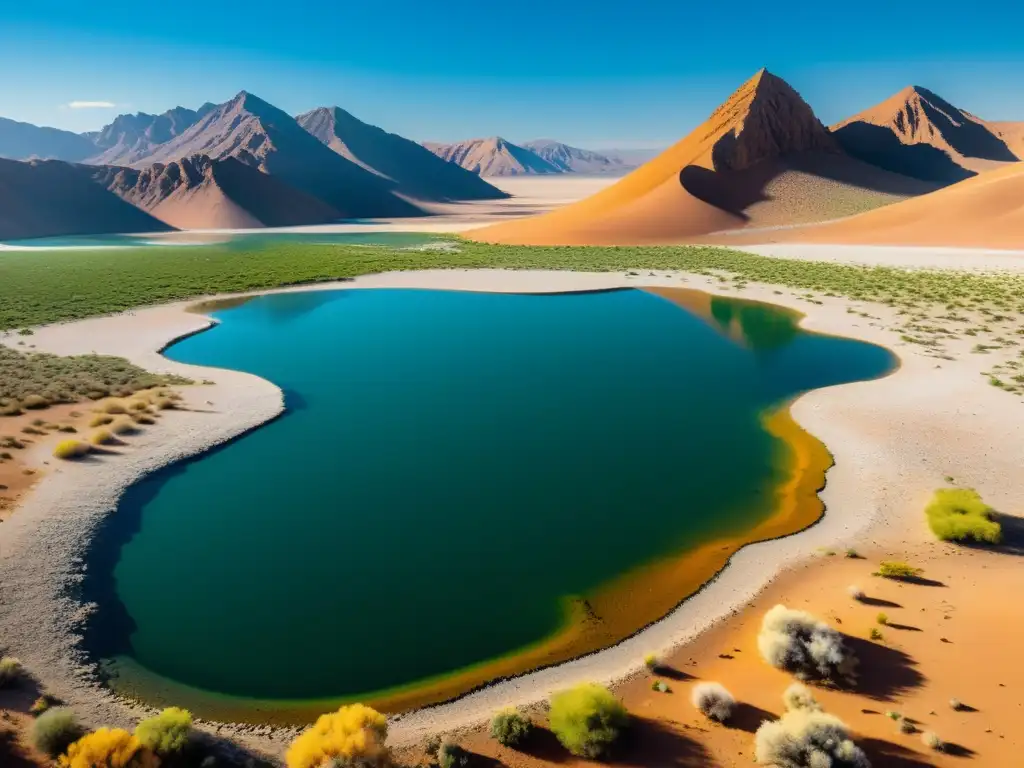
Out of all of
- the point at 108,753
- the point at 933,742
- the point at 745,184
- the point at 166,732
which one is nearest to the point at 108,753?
the point at 108,753

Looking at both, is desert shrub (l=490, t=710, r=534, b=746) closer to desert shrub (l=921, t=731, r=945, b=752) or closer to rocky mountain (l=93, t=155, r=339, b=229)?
desert shrub (l=921, t=731, r=945, b=752)

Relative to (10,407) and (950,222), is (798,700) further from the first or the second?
(950,222)

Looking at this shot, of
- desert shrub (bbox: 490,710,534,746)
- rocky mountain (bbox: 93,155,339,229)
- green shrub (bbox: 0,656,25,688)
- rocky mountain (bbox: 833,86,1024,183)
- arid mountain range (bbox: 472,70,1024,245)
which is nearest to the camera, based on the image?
desert shrub (bbox: 490,710,534,746)

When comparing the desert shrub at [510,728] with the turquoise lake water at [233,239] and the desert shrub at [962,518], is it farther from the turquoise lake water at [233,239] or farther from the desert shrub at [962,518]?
the turquoise lake water at [233,239]

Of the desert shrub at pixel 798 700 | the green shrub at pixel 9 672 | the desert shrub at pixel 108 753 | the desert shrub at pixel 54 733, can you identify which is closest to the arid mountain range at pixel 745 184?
the desert shrub at pixel 798 700

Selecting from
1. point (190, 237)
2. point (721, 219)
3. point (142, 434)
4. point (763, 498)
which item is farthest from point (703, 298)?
point (190, 237)

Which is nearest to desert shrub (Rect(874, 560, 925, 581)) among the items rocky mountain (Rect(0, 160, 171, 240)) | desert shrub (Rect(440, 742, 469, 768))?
desert shrub (Rect(440, 742, 469, 768))
